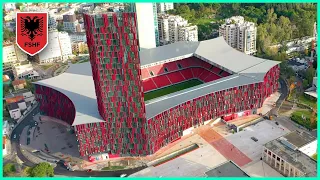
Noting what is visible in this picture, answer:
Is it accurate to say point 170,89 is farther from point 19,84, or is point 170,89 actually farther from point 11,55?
point 11,55

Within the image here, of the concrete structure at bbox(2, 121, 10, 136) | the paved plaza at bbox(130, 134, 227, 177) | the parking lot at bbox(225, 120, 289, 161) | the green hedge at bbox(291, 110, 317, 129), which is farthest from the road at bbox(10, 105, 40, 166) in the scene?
the green hedge at bbox(291, 110, 317, 129)

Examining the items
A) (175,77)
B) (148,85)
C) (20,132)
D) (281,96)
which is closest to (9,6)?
(148,85)

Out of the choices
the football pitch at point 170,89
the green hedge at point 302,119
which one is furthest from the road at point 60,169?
the green hedge at point 302,119

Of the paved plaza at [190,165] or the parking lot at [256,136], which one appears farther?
the parking lot at [256,136]

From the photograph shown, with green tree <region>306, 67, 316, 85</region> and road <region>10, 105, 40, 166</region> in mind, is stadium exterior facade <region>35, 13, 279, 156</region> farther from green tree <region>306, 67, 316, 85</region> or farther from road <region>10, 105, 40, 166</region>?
green tree <region>306, 67, 316, 85</region>

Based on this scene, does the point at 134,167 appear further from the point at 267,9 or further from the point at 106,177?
the point at 267,9

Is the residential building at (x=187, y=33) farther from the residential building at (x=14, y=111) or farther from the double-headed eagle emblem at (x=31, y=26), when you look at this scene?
the double-headed eagle emblem at (x=31, y=26)
